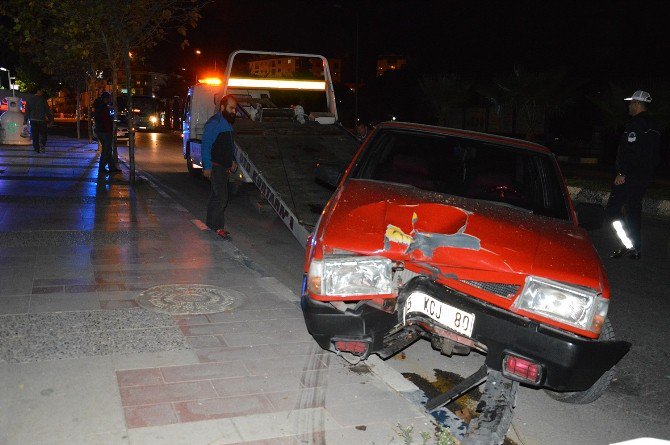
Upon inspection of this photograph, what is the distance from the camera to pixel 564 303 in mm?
3873

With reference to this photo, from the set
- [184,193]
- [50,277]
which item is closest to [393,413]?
[50,277]

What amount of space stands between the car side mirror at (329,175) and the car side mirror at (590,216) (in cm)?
197

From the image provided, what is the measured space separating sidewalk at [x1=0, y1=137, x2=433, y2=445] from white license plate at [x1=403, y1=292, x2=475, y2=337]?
23.4 inches

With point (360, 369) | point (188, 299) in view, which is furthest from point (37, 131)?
point (360, 369)

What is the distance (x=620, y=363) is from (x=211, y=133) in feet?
19.4

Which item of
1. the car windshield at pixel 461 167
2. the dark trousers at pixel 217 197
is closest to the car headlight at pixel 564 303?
the car windshield at pixel 461 167

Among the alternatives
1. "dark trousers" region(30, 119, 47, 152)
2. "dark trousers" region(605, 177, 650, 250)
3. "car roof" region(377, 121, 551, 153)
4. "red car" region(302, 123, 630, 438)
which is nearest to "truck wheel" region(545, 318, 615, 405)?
"red car" region(302, 123, 630, 438)

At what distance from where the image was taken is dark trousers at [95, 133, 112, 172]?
50.9 feet

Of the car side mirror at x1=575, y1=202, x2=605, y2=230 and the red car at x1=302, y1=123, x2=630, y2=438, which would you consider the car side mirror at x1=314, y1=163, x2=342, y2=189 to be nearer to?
the red car at x1=302, y1=123, x2=630, y2=438

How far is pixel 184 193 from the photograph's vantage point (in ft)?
46.5

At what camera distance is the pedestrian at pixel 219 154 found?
9.05 metres

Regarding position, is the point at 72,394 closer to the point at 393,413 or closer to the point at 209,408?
the point at 209,408

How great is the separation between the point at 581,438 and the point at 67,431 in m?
3.05

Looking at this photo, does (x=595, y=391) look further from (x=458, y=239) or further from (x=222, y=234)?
(x=222, y=234)
